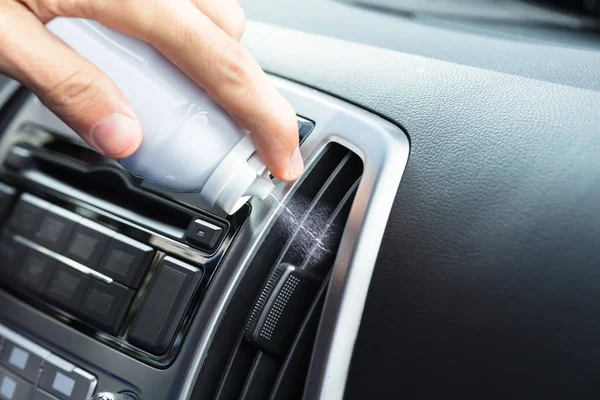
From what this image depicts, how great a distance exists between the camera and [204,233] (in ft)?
2.77

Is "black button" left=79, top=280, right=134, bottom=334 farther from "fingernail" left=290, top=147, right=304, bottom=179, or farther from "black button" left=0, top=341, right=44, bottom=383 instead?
"fingernail" left=290, top=147, right=304, bottom=179

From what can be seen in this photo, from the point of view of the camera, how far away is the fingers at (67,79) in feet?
2.09

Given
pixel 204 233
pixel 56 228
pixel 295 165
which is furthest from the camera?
pixel 56 228

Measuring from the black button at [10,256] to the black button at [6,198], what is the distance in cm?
4

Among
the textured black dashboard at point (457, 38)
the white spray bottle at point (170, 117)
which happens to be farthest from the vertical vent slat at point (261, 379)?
the textured black dashboard at point (457, 38)

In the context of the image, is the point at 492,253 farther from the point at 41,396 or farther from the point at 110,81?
the point at 41,396

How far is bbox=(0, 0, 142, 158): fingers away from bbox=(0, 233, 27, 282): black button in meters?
0.39

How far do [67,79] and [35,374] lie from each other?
45 centimetres

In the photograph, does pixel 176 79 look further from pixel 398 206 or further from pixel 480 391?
pixel 480 391

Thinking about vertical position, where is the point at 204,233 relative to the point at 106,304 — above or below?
above

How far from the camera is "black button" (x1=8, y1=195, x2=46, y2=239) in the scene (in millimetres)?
968

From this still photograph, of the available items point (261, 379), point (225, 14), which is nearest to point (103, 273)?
point (261, 379)

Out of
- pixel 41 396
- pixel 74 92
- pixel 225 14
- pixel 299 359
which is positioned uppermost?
pixel 225 14

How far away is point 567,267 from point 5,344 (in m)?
0.73
